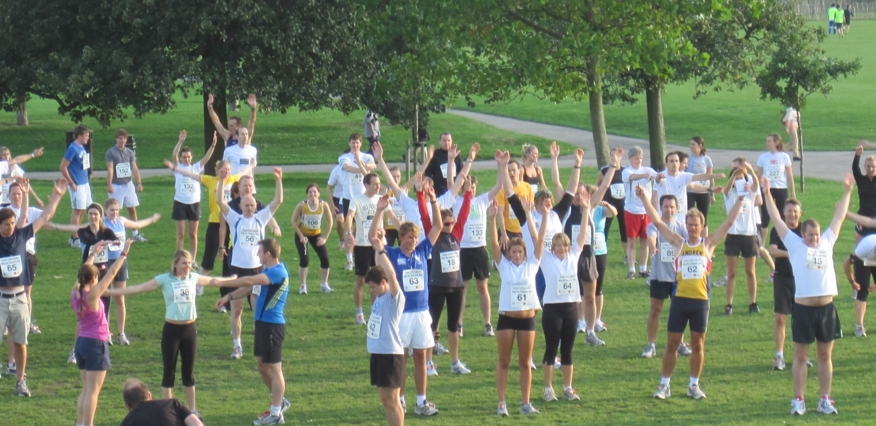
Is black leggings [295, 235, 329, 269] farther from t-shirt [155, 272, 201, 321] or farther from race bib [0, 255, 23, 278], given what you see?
t-shirt [155, 272, 201, 321]

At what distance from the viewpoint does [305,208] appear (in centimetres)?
1548

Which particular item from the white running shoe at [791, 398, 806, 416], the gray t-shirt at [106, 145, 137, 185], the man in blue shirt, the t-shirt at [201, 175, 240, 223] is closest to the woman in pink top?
the man in blue shirt

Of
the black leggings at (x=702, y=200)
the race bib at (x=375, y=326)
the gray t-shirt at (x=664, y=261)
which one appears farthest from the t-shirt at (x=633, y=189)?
the race bib at (x=375, y=326)

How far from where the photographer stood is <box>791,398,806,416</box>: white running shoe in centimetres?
1081

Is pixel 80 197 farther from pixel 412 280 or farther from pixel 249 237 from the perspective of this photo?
pixel 412 280

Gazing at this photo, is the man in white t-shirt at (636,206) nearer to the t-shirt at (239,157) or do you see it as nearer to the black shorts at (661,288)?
the black shorts at (661,288)

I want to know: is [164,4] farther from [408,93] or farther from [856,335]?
[856,335]

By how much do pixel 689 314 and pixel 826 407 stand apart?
1618mm

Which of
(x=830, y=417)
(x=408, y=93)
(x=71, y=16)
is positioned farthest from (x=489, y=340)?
(x=71, y=16)

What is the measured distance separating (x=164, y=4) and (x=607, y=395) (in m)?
19.2

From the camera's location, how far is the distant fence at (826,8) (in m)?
78.7

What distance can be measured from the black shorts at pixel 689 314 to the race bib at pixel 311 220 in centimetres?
607

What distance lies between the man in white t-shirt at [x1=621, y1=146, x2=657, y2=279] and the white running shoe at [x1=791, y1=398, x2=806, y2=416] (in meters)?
6.03

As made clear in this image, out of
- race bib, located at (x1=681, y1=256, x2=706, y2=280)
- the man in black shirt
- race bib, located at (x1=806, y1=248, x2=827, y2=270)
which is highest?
race bib, located at (x1=806, y1=248, x2=827, y2=270)
